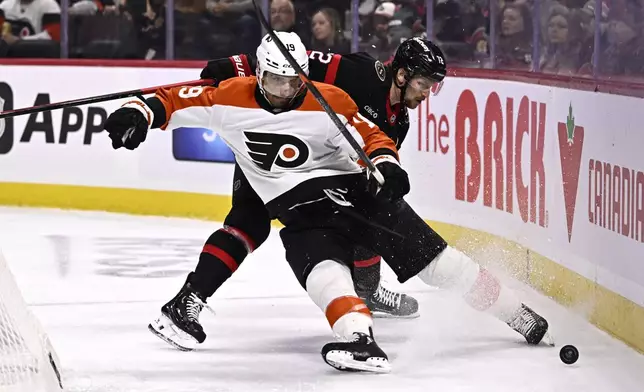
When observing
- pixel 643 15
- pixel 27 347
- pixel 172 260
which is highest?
pixel 643 15

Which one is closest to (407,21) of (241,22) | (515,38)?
(515,38)

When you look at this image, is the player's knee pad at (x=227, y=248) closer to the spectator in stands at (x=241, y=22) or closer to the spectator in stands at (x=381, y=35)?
the spectator in stands at (x=381, y=35)

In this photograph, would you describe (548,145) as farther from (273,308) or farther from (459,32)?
(459,32)

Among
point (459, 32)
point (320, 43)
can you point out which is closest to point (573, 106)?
point (459, 32)

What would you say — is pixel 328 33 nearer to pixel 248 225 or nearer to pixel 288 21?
pixel 288 21

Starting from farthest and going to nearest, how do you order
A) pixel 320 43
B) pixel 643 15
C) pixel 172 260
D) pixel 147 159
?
pixel 147 159
pixel 320 43
pixel 172 260
pixel 643 15

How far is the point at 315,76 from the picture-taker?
4.53m

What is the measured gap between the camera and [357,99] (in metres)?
4.45

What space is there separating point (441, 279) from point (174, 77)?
403 centimetres

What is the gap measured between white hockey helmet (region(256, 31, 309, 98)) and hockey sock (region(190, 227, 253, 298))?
0.57 meters

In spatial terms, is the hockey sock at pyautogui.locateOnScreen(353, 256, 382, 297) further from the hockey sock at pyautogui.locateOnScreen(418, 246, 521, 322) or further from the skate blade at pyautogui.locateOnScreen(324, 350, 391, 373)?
the skate blade at pyautogui.locateOnScreen(324, 350, 391, 373)

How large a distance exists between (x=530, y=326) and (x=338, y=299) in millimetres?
730

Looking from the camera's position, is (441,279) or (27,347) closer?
(27,347)

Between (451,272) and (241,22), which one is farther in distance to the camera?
(241,22)
